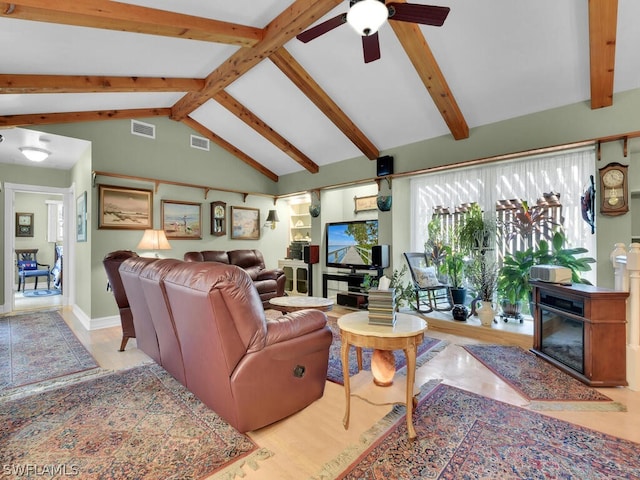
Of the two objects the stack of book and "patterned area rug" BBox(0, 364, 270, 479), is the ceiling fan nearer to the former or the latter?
the stack of book

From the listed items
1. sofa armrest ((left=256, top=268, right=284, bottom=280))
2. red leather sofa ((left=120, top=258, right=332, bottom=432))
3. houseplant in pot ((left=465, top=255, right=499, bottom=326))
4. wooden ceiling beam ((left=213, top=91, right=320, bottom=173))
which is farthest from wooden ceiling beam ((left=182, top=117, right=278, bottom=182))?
houseplant in pot ((left=465, top=255, right=499, bottom=326))

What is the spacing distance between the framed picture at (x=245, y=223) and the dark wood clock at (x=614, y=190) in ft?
18.1

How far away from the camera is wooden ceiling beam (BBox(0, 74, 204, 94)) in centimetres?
305

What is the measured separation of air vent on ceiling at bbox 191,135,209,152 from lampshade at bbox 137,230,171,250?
202 cm

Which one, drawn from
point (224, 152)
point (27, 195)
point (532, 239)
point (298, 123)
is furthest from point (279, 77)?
point (27, 195)

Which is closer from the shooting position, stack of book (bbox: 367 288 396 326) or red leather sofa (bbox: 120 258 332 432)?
red leather sofa (bbox: 120 258 332 432)

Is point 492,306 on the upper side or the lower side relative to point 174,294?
lower

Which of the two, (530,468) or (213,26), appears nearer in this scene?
(530,468)

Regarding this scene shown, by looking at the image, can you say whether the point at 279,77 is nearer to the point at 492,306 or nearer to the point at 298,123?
the point at 298,123

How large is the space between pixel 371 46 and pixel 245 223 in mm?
4669

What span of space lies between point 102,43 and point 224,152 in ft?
10.7

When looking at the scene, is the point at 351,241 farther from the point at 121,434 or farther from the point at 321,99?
the point at 121,434

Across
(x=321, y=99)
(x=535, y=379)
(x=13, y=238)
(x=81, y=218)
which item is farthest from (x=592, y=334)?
(x=13, y=238)

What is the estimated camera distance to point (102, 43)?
2992 mm
